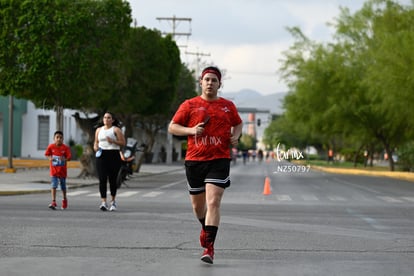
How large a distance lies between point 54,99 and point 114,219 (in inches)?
707

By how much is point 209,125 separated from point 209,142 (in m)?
0.18

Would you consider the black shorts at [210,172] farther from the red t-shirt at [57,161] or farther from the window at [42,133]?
the window at [42,133]

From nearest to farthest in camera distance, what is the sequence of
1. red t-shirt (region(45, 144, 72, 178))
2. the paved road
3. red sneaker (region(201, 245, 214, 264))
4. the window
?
1. the paved road
2. red sneaker (region(201, 245, 214, 264))
3. red t-shirt (region(45, 144, 72, 178))
4. the window

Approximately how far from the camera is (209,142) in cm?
929

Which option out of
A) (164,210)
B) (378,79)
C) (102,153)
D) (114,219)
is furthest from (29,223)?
(378,79)

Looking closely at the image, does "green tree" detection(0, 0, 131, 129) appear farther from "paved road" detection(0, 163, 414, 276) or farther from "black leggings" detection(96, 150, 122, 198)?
"black leggings" detection(96, 150, 122, 198)

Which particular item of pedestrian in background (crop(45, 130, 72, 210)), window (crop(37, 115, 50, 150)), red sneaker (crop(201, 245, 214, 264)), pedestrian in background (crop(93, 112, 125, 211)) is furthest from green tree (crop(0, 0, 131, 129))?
window (crop(37, 115, 50, 150))

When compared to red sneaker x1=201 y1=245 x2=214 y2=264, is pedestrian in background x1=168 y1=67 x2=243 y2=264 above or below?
above

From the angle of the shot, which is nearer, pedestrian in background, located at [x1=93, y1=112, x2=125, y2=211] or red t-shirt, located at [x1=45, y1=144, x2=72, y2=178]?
pedestrian in background, located at [x1=93, y1=112, x2=125, y2=211]

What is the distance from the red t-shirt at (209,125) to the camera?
9.29 metres

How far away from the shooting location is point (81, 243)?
36.4 feet

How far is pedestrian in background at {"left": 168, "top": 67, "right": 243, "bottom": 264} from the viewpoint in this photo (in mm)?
9219

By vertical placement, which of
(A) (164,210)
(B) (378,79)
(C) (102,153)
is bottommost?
(A) (164,210)

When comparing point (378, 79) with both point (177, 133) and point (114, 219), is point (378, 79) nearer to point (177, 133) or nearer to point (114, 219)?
point (114, 219)
